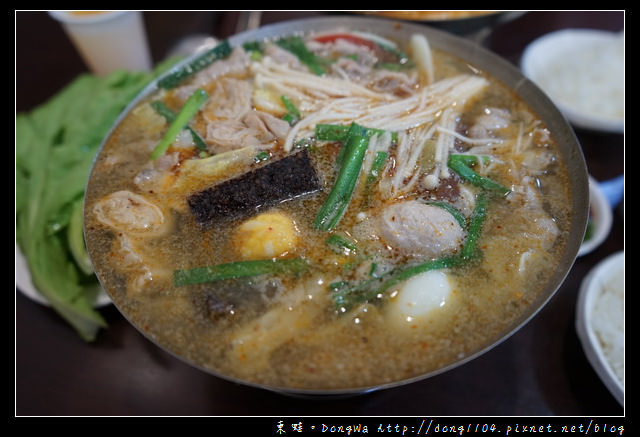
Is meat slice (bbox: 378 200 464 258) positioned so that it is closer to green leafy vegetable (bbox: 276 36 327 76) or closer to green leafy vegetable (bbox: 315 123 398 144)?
green leafy vegetable (bbox: 315 123 398 144)

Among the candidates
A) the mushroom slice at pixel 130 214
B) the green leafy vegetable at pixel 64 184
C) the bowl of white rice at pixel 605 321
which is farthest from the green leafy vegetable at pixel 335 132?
the bowl of white rice at pixel 605 321

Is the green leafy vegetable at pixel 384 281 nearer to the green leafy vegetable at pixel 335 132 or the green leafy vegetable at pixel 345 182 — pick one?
the green leafy vegetable at pixel 345 182

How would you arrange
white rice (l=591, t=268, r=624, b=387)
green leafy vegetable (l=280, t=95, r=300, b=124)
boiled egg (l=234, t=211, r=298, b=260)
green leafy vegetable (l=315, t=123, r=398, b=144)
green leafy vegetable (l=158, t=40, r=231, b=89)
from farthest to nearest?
white rice (l=591, t=268, r=624, b=387)
green leafy vegetable (l=158, t=40, r=231, b=89)
green leafy vegetable (l=280, t=95, r=300, b=124)
green leafy vegetable (l=315, t=123, r=398, b=144)
boiled egg (l=234, t=211, r=298, b=260)

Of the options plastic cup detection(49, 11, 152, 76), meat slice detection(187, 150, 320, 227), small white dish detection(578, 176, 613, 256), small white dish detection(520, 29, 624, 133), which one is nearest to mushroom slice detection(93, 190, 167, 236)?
meat slice detection(187, 150, 320, 227)

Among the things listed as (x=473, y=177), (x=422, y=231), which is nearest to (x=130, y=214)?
(x=422, y=231)
